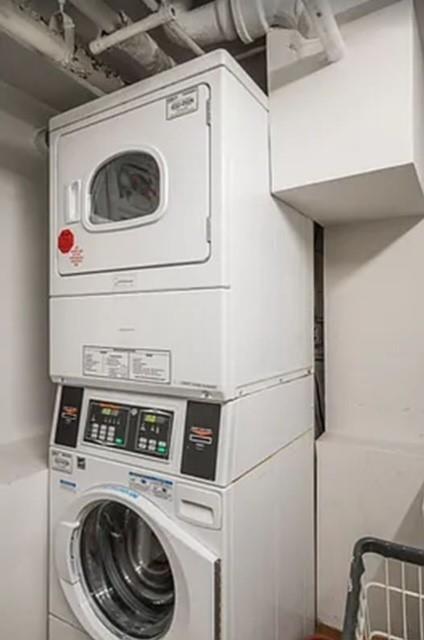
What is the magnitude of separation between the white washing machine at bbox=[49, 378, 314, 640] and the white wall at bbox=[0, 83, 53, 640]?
75 mm

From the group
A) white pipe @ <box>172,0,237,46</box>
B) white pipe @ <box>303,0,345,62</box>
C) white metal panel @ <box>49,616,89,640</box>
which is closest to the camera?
white pipe @ <box>303,0,345,62</box>

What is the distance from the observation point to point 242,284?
1.35 metres

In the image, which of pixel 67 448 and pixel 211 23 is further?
pixel 67 448

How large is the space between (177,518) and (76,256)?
932 millimetres

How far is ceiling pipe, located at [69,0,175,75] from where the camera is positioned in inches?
54.5

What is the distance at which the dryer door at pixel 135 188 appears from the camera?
131cm

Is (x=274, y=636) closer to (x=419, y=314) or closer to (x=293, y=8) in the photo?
(x=419, y=314)

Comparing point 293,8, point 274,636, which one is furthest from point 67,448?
point 293,8

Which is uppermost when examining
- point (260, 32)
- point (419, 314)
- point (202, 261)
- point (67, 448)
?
point (260, 32)

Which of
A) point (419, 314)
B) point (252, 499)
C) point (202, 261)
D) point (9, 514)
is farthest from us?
point (419, 314)

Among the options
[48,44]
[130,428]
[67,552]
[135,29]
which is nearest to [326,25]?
[135,29]

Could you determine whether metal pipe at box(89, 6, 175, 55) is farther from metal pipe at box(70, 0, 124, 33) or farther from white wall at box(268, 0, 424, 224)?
white wall at box(268, 0, 424, 224)

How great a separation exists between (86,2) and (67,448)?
145 centimetres

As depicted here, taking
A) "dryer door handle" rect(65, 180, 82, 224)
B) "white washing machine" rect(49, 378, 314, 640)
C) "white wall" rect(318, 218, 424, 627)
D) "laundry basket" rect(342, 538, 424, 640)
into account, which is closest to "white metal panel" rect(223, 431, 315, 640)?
"white washing machine" rect(49, 378, 314, 640)
